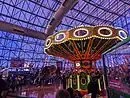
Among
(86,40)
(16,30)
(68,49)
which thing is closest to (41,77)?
(16,30)

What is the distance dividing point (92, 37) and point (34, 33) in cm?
818

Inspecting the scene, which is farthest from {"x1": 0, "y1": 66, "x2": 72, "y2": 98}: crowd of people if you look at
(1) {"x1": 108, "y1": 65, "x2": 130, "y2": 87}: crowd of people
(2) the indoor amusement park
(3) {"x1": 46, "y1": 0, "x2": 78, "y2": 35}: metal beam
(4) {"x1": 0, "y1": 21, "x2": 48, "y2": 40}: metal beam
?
(1) {"x1": 108, "y1": 65, "x2": 130, "y2": 87}: crowd of people

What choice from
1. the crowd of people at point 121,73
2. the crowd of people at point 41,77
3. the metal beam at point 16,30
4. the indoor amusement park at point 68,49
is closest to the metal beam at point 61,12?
the indoor amusement park at point 68,49

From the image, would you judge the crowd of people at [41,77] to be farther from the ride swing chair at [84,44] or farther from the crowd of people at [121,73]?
the crowd of people at [121,73]

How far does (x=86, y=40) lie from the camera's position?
388 inches

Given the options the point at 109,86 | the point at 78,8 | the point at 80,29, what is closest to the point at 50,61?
the point at 78,8

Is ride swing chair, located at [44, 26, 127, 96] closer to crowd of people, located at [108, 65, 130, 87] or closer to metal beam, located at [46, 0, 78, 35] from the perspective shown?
metal beam, located at [46, 0, 78, 35]

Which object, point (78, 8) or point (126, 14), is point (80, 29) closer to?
point (78, 8)

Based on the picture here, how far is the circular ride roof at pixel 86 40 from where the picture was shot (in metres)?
9.51

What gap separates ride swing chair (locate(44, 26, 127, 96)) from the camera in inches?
375

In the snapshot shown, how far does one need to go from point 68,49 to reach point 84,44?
1219 millimetres

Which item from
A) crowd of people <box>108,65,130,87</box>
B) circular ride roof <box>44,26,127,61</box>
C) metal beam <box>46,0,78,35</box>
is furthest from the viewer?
metal beam <box>46,0,78,35</box>

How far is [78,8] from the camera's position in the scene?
21438mm

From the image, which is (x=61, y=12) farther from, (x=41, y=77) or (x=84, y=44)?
(x=41, y=77)
